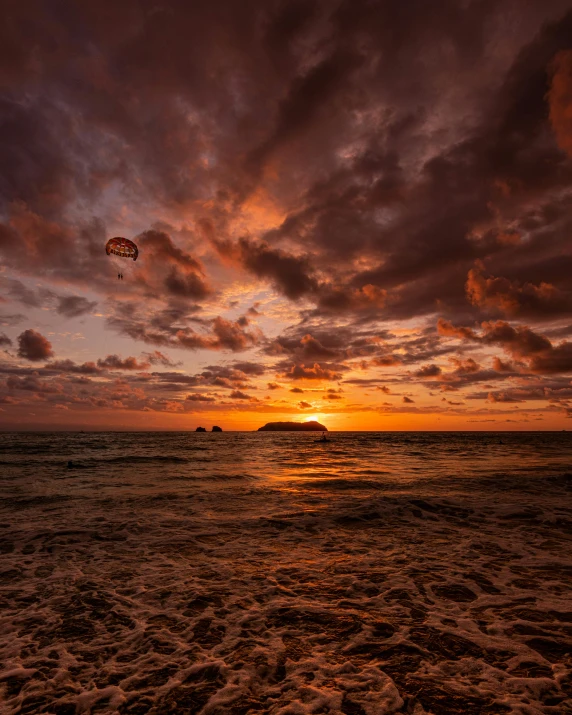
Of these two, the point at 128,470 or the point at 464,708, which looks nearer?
the point at 464,708

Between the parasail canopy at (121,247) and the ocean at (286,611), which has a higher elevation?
the parasail canopy at (121,247)

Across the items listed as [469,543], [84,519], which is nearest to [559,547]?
[469,543]

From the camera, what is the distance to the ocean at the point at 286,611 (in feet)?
16.6

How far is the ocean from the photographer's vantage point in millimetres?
5074

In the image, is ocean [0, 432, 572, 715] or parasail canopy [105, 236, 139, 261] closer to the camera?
ocean [0, 432, 572, 715]

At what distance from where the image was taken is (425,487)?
23.1 meters

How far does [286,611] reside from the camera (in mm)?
7371

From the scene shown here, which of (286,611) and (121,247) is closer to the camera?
(286,611)

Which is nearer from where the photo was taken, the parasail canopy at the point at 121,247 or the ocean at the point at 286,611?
the ocean at the point at 286,611

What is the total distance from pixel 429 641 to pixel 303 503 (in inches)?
495

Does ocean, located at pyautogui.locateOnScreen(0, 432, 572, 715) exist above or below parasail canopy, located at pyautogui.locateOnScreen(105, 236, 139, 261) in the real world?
below

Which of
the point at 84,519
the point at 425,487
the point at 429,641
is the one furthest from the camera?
the point at 425,487

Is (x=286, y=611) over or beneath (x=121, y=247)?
beneath

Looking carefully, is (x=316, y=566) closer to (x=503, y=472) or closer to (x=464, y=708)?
(x=464, y=708)
